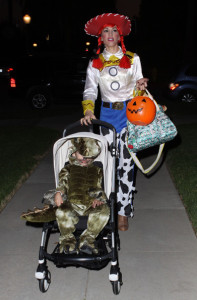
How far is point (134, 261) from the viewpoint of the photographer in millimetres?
4113

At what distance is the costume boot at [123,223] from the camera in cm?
486

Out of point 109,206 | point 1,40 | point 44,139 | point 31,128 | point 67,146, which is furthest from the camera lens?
point 1,40

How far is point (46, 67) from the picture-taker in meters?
15.4

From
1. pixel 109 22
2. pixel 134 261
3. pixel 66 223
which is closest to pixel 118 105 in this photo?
pixel 109 22

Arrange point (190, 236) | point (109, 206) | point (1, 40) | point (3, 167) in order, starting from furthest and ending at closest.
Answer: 1. point (1, 40)
2. point (3, 167)
3. point (190, 236)
4. point (109, 206)

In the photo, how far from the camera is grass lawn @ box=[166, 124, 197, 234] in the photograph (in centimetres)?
555

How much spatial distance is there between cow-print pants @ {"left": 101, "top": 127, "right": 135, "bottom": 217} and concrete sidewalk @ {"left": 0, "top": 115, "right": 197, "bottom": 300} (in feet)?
0.93

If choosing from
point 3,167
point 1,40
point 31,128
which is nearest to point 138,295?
point 3,167

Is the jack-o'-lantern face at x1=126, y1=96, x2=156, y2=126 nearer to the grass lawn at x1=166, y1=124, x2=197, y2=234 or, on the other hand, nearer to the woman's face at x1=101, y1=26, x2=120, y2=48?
the woman's face at x1=101, y1=26, x2=120, y2=48

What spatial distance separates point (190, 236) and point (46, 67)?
11.9 m

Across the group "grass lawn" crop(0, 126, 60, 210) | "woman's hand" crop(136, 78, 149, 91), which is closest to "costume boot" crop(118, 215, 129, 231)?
"woman's hand" crop(136, 78, 149, 91)

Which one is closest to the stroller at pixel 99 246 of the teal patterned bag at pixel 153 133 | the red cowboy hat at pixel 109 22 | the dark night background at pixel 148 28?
the teal patterned bag at pixel 153 133

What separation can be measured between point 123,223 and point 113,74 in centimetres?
170

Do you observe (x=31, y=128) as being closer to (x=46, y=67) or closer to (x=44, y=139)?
(x=44, y=139)
